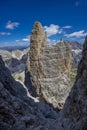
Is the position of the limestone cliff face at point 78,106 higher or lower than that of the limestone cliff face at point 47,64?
higher

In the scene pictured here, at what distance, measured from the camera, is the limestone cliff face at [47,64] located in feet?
239

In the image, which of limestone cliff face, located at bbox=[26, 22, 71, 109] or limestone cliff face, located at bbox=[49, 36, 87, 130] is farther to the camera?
limestone cliff face, located at bbox=[26, 22, 71, 109]

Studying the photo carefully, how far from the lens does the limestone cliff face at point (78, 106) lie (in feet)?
50.0

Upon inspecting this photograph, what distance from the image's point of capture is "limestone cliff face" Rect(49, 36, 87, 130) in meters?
15.2

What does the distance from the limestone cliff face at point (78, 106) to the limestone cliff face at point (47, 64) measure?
176 feet

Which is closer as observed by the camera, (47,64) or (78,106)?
(78,106)

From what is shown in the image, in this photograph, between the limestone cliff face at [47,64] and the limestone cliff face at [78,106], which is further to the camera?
the limestone cliff face at [47,64]

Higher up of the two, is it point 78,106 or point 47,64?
point 78,106

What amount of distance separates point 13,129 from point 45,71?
179ft

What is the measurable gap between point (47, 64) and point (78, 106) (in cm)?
5873

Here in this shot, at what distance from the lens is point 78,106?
16.0m

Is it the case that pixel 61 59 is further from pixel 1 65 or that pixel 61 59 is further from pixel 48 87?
pixel 1 65

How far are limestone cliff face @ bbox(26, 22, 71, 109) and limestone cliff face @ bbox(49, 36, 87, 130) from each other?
5379cm

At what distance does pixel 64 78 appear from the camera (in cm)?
7375
